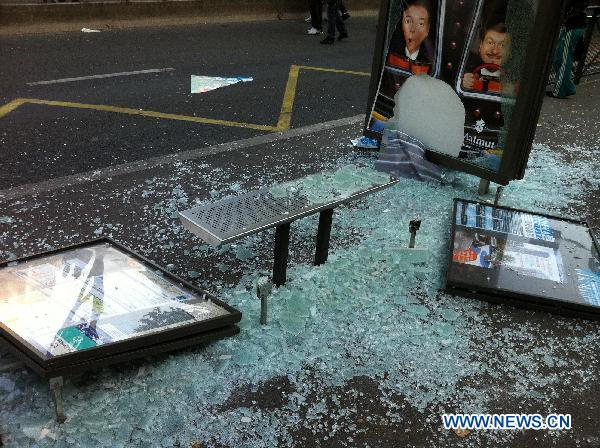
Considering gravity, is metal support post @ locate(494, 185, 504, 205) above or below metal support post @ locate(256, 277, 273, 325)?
above

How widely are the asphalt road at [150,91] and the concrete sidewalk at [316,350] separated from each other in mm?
732

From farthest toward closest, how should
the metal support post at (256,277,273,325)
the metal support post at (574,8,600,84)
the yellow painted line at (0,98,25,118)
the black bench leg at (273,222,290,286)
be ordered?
the metal support post at (574,8,600,84), the yellow painted line at (0,98,25,118), the black bench leg at (273,222,290,286), the metal support post at (256,277,273,325)

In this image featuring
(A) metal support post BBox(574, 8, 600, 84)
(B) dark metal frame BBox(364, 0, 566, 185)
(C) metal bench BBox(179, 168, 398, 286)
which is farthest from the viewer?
(A) metal support post BBox(574, 8, 600, 84)

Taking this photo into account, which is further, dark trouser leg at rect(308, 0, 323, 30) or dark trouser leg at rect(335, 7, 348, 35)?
dark trouser leg at rect(308, 0, 323, 30)

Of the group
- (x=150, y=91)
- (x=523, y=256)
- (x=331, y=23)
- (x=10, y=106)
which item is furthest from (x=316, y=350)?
(x=331, y=23)

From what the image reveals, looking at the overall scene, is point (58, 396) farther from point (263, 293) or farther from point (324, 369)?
point (324, 369)

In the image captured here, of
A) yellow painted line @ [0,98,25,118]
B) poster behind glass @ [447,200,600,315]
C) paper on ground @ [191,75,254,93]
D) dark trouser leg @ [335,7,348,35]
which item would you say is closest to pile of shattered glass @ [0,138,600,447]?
poster behind glass @ [447,200,600,315]

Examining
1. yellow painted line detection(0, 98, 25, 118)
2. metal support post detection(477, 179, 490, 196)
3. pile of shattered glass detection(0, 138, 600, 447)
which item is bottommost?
pile of shattered glass detection(0, 138, 600, 447)

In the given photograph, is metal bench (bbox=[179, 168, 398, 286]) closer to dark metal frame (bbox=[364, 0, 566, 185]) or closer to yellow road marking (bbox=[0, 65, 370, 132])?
dark metal frame (bbox=[364, 0, 566, 185])

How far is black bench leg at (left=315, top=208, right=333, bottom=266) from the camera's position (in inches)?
137

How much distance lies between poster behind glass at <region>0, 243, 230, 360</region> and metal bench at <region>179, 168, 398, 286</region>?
339mm

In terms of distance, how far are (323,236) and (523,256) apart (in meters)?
1.24

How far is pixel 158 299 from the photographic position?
2.88 m

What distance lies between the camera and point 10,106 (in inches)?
246
